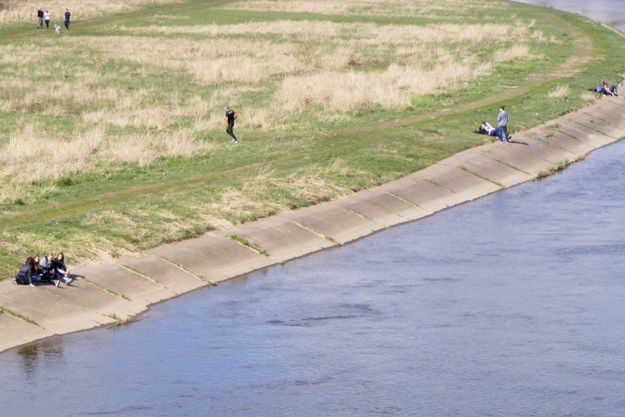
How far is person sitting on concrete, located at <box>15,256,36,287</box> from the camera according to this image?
137ft

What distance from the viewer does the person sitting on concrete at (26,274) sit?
41750 mm

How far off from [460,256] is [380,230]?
17.4ft

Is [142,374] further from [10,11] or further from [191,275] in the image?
[10,11]

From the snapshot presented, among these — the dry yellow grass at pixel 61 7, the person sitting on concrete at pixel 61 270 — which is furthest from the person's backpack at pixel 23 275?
the dry yellow grass at pixel 61 7

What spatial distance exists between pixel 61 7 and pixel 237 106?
6698cm

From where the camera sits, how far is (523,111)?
79250 millimetres

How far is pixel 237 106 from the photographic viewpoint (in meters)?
76.6

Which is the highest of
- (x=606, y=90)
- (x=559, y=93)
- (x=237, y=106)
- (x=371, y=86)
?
(x=371, y=86)

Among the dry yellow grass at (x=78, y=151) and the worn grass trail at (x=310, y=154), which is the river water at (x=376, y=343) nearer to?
the worn grass trail at (x=310, y=154)

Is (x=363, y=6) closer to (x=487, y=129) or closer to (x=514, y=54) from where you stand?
(x=514, y=54)

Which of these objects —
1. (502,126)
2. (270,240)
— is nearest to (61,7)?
(502,126)

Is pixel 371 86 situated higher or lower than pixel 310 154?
higher

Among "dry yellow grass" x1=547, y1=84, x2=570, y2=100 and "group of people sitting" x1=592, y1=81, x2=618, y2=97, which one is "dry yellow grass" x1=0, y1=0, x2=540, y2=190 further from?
"group of people sitting" x1=592, y1=81, x2=618, y2=97

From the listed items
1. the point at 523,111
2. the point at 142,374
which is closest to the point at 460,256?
the point at 142,374
